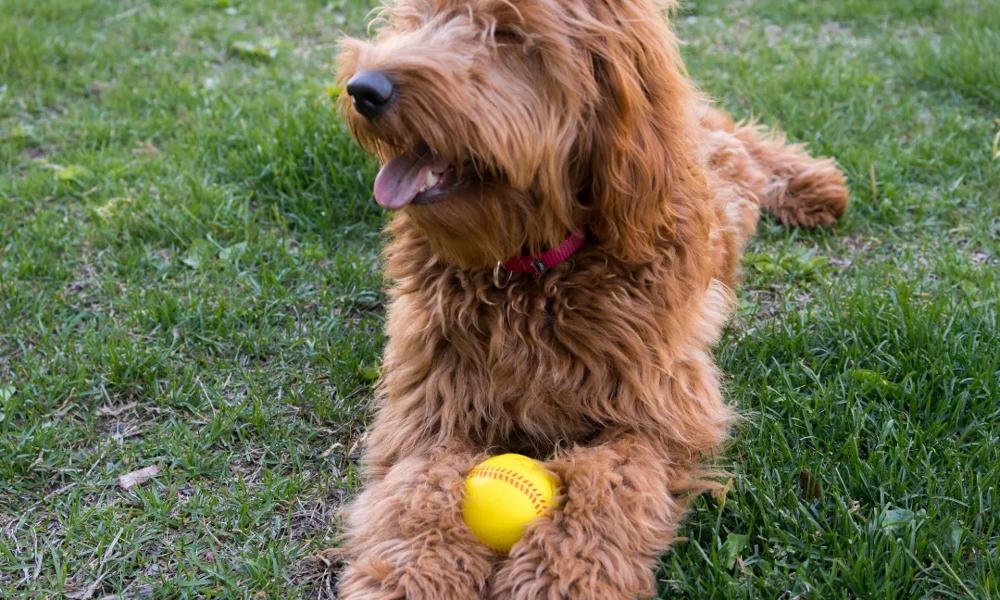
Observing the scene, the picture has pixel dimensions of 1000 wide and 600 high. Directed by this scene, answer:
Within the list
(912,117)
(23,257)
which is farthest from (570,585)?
(912,117)

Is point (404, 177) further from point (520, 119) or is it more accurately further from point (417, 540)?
point (417, 540)

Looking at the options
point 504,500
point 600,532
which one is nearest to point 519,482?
point 504,500

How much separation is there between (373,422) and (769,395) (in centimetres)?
143

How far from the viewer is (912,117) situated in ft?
18.9

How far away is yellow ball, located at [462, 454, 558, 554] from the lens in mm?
2588

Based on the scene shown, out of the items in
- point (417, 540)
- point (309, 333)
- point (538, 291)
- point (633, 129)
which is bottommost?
point (309, 333)

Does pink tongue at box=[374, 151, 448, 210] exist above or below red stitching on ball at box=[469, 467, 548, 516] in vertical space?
above

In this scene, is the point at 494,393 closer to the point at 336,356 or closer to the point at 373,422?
the point at 373,422

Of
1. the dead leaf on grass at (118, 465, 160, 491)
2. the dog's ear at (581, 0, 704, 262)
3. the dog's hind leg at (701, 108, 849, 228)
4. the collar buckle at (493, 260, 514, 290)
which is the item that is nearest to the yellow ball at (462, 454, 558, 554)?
the collar buckle at (493, 260, 514, 290)

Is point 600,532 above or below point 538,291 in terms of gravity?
below

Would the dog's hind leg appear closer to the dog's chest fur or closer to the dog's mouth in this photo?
the dog's chest fur

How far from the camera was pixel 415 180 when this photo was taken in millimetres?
2615

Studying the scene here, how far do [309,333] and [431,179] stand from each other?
1.61m

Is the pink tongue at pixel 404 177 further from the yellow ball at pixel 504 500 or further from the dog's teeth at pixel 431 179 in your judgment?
the yellow ball at pixel 504 500
